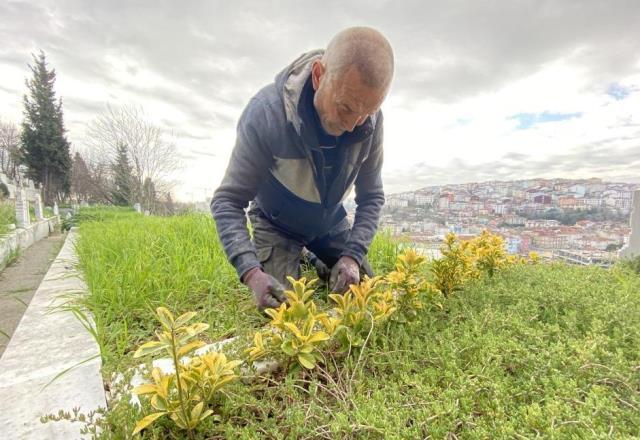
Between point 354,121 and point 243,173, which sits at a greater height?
point 354,121

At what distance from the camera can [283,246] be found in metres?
1.99

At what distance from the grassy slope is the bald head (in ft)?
2.94

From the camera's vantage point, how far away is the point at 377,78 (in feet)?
3.81

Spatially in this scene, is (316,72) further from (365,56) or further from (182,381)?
(182,381)

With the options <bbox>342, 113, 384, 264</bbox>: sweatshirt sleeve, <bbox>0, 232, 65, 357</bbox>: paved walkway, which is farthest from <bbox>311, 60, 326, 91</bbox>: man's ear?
<bbox>0, 232, 65, 357</bbox>: paved walkway

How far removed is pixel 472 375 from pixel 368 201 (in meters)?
1.25

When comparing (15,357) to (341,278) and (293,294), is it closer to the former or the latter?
(293,294)

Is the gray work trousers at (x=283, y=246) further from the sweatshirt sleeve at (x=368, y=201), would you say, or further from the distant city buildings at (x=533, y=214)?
the distant city buildings at (x=533, y=214)

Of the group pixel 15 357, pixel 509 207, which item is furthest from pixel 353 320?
pixel 509 207

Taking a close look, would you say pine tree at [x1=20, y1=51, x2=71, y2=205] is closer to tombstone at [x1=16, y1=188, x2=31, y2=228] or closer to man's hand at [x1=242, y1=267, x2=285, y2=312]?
tombstone at [x1=16, y1=188, x2=31, y2=228]

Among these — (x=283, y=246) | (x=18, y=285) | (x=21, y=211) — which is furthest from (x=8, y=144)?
(x=283, y=246)

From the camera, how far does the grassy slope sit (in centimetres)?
70

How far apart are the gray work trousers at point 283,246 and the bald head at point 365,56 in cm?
105

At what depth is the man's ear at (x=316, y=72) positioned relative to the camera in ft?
4.44
